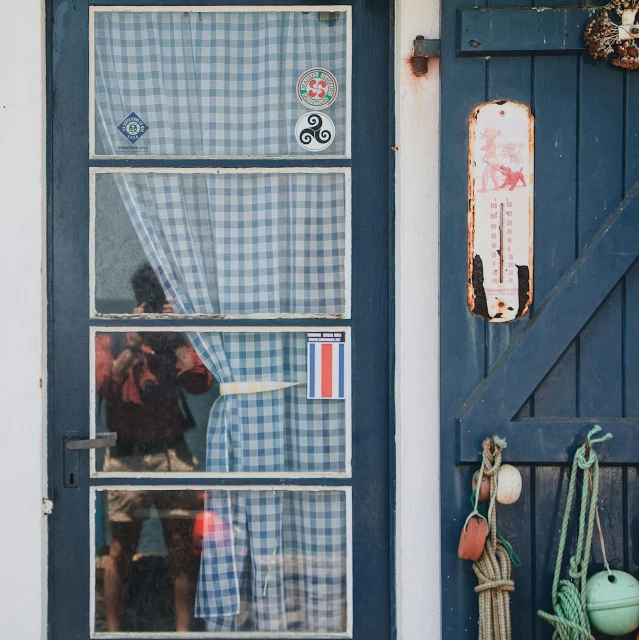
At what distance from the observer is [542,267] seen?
2.24 meters

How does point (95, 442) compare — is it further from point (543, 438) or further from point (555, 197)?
point (555, 197)

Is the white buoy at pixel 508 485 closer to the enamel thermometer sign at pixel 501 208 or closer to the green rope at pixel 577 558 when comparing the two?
the green rope at pixel 577 558

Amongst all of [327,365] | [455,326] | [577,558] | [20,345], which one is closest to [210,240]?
[327,365]

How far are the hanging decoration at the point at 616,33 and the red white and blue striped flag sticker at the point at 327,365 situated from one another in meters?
1.15

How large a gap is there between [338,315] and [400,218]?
0.37 meters

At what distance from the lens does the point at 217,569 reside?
2.44 metres

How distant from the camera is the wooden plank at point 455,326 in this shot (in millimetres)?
2242

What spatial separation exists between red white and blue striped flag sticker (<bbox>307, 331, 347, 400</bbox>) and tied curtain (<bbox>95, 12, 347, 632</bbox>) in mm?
33

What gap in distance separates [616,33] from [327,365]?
1.33 meters

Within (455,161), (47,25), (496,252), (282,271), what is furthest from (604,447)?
(47,25)

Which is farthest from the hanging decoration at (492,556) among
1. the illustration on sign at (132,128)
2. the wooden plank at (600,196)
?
the illustration on sign at (132,128)

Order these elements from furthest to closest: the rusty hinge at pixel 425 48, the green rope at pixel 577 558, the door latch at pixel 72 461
A: the door latch at pixel 72 461
the rusty hinge at pixel 425 48
the green rope at pixel 577 558

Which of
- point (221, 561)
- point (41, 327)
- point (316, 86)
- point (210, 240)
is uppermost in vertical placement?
point (316, 86)

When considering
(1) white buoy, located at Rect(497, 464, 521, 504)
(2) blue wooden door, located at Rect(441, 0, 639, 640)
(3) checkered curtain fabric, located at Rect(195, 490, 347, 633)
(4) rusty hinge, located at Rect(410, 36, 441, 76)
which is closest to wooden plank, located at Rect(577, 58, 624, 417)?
(2) blue wooden door, located at Rect(441, 0, 639, 640)
